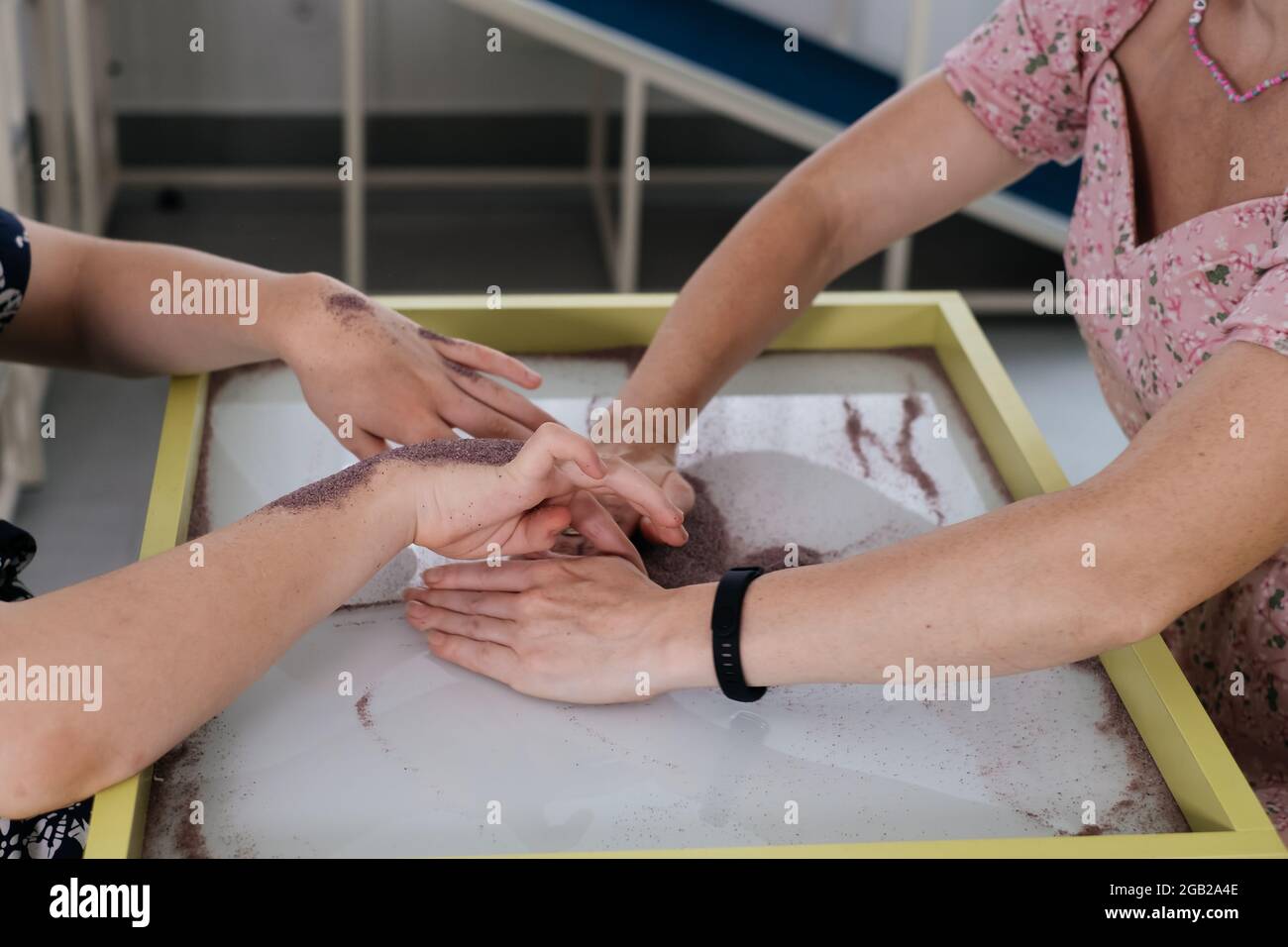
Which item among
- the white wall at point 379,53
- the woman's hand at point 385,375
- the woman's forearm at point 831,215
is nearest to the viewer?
the woman's hand at point 385,375

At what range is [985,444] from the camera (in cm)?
128

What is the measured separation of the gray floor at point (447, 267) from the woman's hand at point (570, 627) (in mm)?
1400

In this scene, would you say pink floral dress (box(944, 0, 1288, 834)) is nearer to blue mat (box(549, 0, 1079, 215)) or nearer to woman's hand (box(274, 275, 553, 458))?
woman's hand (box(274, 275, 553, 458))

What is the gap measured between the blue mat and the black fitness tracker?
1887 mm

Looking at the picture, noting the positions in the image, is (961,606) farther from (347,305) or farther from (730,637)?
(347,305)

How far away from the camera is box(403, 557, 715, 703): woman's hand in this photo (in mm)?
975

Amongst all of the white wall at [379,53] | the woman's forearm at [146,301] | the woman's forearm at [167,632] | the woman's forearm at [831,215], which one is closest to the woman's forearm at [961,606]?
the woman's forearm at [167,632]

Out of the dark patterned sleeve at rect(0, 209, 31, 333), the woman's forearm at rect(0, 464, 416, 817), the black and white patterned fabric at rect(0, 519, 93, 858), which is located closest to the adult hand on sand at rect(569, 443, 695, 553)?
the woman's forearm at rect(0, 464, 416, 817)

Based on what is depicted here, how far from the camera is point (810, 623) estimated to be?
37.9 inches

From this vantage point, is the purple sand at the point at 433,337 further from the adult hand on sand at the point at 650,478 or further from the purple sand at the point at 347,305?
the adult hand on sand at the point at 650,478

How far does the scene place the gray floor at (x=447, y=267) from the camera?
2.45 m

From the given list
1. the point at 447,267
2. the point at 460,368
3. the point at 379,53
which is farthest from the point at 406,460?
the point at 379,53
